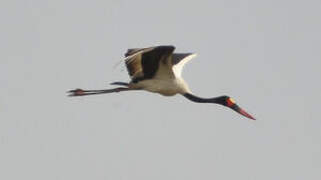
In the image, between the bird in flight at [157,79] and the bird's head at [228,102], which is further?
the bird's head at [228,102]

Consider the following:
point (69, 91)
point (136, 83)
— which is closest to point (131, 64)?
point (136, 83)

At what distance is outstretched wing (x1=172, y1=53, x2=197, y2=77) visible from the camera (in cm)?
2702

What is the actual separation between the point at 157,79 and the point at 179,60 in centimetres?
303

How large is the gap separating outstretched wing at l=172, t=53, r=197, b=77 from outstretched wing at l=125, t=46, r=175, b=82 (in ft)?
5.56

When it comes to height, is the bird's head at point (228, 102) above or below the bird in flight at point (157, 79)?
below

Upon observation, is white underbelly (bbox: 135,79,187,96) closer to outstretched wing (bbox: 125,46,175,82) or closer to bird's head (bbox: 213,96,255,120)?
outstretched wing (bbox: 125,46,175,82)

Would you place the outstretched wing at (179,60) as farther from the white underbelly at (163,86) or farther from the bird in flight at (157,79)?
the white underbelly at (163,86)

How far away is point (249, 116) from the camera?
87.4 feet

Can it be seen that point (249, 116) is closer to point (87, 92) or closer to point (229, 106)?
point (229, 106)

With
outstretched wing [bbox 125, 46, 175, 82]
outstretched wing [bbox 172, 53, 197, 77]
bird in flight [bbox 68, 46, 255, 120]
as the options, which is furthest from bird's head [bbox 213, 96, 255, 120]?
outstretched wing [bbox 125, 46, 175, 82]

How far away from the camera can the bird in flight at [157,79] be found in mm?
23547

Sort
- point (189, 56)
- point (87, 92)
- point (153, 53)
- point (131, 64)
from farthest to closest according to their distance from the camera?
point (189, 56)
point (87, 92)
point (131, 64)
point (153, 53)

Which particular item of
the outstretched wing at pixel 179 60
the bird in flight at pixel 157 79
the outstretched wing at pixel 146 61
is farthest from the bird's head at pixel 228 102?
the outstretched wing at pixel 146 61

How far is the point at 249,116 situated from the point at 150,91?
9.27 feet
